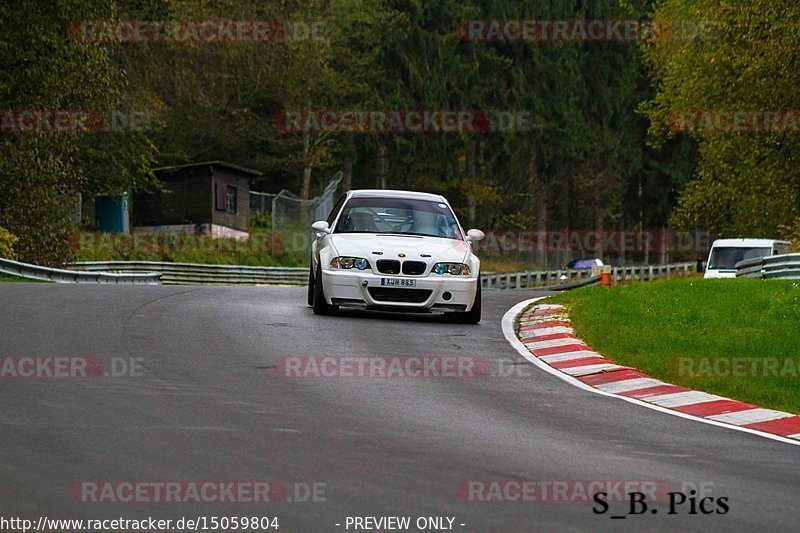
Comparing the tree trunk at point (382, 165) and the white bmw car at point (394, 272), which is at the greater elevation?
the tree trunk at point (382, 165)

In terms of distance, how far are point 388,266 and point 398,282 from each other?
0.25 m

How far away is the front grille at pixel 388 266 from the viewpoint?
17.5 m

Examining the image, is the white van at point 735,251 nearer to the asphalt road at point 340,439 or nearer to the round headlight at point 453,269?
the round headlight at point 453,269

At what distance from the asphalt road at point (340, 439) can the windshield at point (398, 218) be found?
11.4ft

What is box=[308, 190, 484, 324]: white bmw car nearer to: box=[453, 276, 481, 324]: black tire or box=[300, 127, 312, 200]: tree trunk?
box=[453, 276, 481, 324]: black tire

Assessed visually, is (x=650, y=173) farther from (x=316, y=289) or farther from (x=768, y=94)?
(x=316, y=289)

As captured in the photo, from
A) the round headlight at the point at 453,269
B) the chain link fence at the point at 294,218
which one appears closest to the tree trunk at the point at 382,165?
the chain link fence at the point at 294,218

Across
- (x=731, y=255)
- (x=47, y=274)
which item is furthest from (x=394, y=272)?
(x=731, y=255)

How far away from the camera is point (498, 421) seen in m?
10.4

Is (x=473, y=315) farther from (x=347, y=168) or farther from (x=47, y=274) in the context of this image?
(x=347, y=168)

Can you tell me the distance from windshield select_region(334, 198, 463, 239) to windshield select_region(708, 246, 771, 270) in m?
19.4

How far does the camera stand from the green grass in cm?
1347

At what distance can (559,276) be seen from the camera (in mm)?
50281

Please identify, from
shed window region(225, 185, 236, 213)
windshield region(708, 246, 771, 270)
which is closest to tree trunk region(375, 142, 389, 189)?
shed window region(225, 185, 236, 213)
